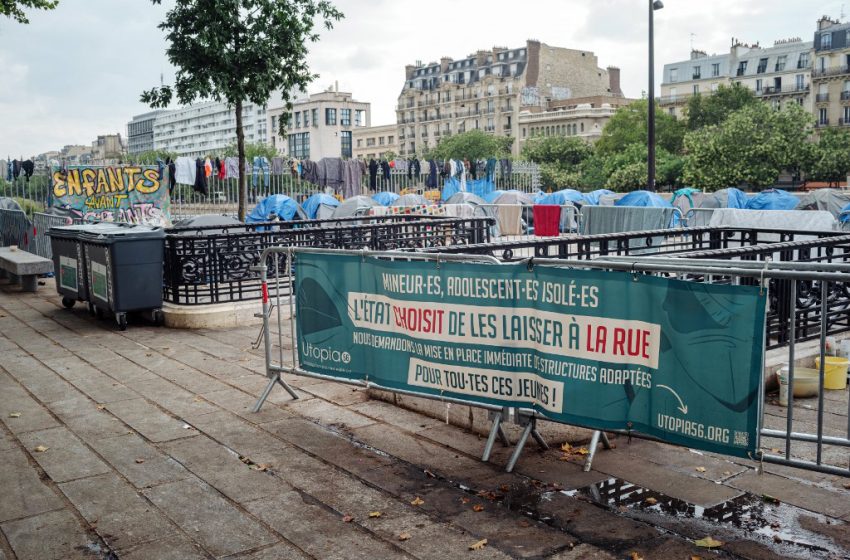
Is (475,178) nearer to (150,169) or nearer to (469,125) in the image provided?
(150,169)

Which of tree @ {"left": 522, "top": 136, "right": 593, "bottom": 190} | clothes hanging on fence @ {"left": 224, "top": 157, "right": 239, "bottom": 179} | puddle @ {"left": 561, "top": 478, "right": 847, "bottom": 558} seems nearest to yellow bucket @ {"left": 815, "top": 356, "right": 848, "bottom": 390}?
puddle @ {"left": 561, "top": 478, "right": 847, "bottom": 558}

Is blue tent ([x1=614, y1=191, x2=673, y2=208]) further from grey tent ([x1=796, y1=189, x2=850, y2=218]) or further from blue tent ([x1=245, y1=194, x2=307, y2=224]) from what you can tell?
blue tent ([x1=245, y1=194, x2=307, y2=224])

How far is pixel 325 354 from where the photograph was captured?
7.33m

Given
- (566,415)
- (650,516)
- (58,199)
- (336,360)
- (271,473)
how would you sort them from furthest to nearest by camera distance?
(58,199), (336,360), (271,473), (566,415), (650,516)

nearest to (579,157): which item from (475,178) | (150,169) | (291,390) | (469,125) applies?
(469,125)

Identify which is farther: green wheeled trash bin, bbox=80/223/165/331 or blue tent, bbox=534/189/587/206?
blue tent, bbox=534/189/587/206

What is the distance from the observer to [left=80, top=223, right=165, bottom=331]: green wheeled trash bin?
39.0ft

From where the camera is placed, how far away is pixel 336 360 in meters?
7.22

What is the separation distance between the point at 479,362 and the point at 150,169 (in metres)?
15.6

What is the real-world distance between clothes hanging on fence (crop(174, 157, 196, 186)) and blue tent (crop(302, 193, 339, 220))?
685cm

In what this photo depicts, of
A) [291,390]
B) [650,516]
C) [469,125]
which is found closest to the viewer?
[650,516]

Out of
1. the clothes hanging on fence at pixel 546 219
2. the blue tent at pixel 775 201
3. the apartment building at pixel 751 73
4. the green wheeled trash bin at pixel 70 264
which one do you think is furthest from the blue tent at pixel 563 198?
the apartment building at pixel 751 73

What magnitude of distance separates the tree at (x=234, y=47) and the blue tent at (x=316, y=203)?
43.8 feet

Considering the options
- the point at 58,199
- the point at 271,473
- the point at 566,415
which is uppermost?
the point at 58,199
